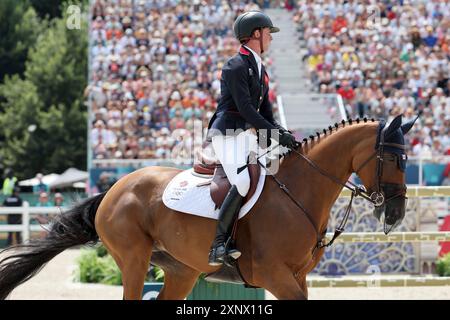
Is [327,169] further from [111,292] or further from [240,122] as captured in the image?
[111,292]

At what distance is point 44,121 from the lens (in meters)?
36.1

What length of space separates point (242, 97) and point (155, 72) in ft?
55.7

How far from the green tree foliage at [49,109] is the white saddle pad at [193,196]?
2896cm

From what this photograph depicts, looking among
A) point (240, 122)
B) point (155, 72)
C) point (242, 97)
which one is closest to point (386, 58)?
point (155, 72)

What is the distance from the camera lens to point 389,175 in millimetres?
6617

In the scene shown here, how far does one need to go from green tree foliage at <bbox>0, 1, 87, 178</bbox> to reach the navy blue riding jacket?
29.3 m

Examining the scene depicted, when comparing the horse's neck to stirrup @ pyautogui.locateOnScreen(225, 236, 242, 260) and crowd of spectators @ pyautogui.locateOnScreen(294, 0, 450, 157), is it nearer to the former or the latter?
stirrup @ pyautogui.locateOnScreen(225, 236, 242, 260)

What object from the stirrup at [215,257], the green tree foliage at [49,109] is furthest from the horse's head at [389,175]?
the green tree foliage at [49,109]

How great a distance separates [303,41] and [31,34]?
1866cm

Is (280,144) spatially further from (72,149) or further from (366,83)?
(72,149)

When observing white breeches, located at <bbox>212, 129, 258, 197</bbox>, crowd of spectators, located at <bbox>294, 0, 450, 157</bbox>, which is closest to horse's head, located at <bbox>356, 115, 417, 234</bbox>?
white breeches, located at <bbox>212, 129, 258, 197</bbox>
